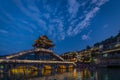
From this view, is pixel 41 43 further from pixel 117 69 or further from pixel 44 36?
pixel 117 69

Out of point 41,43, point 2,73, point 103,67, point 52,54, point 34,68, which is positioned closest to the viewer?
point 103,67

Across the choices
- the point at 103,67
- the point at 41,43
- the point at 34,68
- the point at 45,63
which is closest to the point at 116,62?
the point at 103,67

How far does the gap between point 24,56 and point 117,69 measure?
122 feet

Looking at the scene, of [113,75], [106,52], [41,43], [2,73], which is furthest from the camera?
[41,43]

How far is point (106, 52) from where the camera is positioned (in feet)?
82.1

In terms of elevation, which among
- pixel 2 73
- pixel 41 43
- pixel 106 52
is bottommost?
pixel 2 73

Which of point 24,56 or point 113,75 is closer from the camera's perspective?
point 113,75

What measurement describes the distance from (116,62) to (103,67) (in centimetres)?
332

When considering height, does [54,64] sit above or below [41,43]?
below

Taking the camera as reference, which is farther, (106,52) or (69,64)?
(69,64)

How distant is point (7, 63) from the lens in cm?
4041

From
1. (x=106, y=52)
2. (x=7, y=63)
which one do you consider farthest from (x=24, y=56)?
(x=106, y=52)

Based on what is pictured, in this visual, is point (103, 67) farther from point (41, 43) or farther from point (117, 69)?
point (41, 43)

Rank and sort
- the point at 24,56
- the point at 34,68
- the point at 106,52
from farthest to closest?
the point at 34,68
the point at 24,56
the point at 106,52
